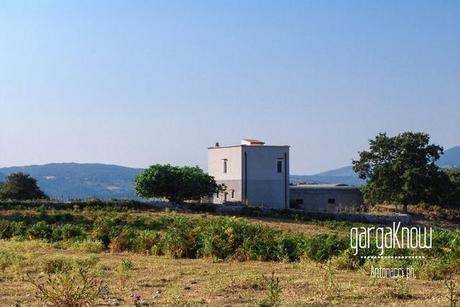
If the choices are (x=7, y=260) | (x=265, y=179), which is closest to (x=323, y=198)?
(x=265, y=179)

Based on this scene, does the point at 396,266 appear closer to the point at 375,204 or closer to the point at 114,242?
the point at 114,242

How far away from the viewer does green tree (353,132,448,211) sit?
44469 millimetres

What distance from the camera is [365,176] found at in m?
47.2

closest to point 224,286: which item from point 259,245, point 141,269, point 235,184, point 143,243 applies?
point 141,269

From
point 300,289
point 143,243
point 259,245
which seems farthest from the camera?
point 143,243

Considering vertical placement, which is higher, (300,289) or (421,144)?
(421,144)

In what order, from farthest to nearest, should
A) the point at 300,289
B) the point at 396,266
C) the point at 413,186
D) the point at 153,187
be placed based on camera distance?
the point at 413,186 → the point at 153,187 → the point at 396,266 → the point at 300,289

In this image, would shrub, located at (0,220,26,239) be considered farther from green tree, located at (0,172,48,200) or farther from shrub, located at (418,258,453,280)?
green tree, located at (0,172,48,200)

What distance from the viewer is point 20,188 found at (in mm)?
51438

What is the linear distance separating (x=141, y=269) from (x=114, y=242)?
4.93m

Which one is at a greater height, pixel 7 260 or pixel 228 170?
pixel 228 170

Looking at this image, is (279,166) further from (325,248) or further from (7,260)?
(7,260)

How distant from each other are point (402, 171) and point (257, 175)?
10168mm

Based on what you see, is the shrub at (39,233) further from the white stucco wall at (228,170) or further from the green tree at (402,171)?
the green tree at (402,171)
